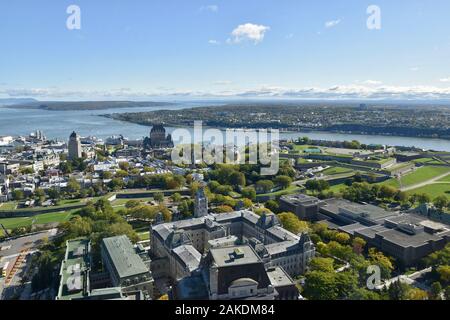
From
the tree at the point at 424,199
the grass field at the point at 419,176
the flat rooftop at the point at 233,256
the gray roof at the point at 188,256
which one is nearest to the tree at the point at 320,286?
the flat rooftop at the point at 233,256

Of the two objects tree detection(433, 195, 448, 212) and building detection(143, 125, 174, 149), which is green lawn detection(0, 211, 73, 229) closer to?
tree detection(433, 195, 448, 212)

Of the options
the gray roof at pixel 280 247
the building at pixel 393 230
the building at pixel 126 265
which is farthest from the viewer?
the building at pixel 393 230

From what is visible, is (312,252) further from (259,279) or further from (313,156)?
(313,156)

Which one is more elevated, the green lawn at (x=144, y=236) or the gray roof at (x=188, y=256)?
the gray roof at (x=188, y=256)

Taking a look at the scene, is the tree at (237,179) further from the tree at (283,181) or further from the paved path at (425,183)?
the paved path at (425,183)

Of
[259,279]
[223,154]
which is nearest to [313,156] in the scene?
[223,154]

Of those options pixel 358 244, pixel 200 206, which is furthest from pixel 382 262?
pixel 200 206

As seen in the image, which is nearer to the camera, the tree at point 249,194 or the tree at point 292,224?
the tree at point 292,224

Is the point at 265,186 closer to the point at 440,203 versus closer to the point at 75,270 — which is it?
the point at 440,203
